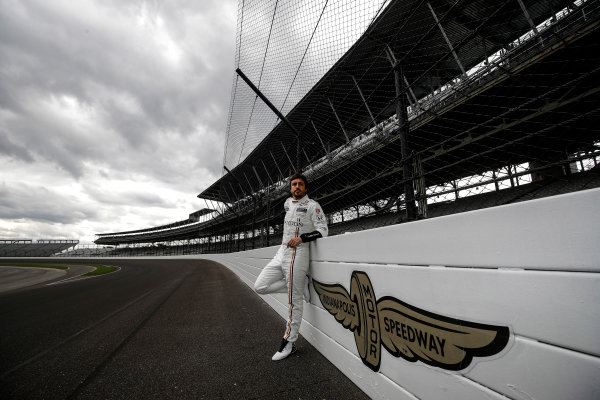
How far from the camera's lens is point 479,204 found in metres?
12.2

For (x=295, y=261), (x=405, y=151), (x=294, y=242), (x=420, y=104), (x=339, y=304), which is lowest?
(x=339, y=304)

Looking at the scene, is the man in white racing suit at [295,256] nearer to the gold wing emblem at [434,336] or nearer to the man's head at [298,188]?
the man's head at [298,188]

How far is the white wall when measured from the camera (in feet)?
2.11

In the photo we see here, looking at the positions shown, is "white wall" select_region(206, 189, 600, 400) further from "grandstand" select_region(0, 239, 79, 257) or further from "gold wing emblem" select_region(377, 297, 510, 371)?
"grandstand" select_region(0, 239, 79, 257)

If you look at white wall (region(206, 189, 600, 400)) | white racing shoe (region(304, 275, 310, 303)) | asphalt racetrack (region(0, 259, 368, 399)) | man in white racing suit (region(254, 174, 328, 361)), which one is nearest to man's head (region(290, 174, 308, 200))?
man in white racing suit (region(254, 174, 328, 361))

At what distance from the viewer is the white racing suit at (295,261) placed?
211 centimetres

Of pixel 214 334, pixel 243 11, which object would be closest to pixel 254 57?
pixel 243 11

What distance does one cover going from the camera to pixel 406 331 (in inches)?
47.1

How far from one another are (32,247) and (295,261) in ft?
317

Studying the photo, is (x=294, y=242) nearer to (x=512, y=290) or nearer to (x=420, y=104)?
(x=512, y=290)

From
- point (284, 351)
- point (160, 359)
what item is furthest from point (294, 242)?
point (160, 359)

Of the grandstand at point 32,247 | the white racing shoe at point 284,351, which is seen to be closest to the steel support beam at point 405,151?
the white racing shoe at point 284,351

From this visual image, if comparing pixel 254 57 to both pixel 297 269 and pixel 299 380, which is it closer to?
pixel 297 269

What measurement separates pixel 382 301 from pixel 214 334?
6.60 feet
